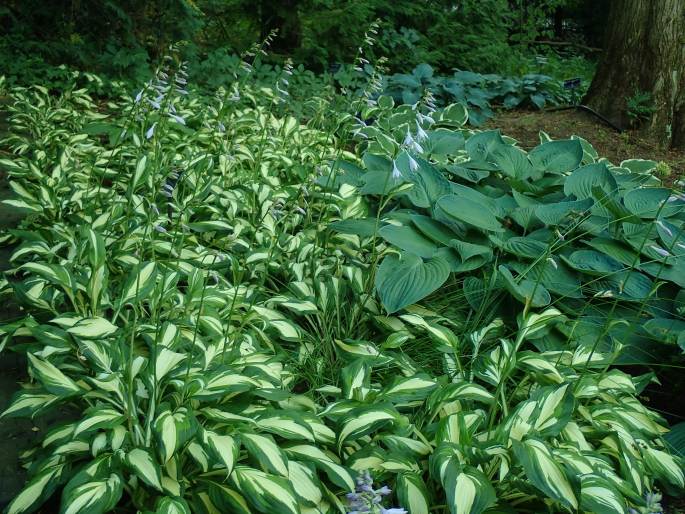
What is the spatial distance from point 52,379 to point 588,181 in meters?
2.67

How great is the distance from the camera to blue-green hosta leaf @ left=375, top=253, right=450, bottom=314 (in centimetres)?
279

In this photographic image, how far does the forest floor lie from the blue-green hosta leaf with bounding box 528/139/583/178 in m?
1.55

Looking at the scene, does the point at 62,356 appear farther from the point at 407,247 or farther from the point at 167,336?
the point at 407,247

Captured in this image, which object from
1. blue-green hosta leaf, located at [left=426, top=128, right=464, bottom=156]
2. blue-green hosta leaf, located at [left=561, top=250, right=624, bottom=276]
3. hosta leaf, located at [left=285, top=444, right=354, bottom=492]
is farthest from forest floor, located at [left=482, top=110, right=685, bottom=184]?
hosta leaf, located at [left=285, top=444, right=354, bottom=492]

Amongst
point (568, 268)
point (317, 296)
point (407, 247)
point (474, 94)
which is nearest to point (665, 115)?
point (474, 94)

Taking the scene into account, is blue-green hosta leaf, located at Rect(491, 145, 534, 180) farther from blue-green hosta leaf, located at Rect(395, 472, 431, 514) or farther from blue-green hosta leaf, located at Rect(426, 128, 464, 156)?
blue-green hosta leaf, located at Rect(395, 472, 431, 514)

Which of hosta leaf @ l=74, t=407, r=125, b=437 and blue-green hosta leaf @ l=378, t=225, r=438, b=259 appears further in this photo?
blue-green hosta leaf @ l=378, t=225, r=438, b=259

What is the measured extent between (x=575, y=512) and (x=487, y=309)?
45.7 inches

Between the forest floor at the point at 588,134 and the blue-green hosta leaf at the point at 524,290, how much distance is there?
8.90ft

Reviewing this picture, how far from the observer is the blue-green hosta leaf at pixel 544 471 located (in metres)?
1.81

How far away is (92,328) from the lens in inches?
87.0

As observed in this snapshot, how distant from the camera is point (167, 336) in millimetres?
2291

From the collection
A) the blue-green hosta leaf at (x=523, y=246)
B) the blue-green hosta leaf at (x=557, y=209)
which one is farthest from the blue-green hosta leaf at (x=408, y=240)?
the blue-green hosta leaf at (x=557, y=209)

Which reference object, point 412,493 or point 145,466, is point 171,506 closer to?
point 145,466
